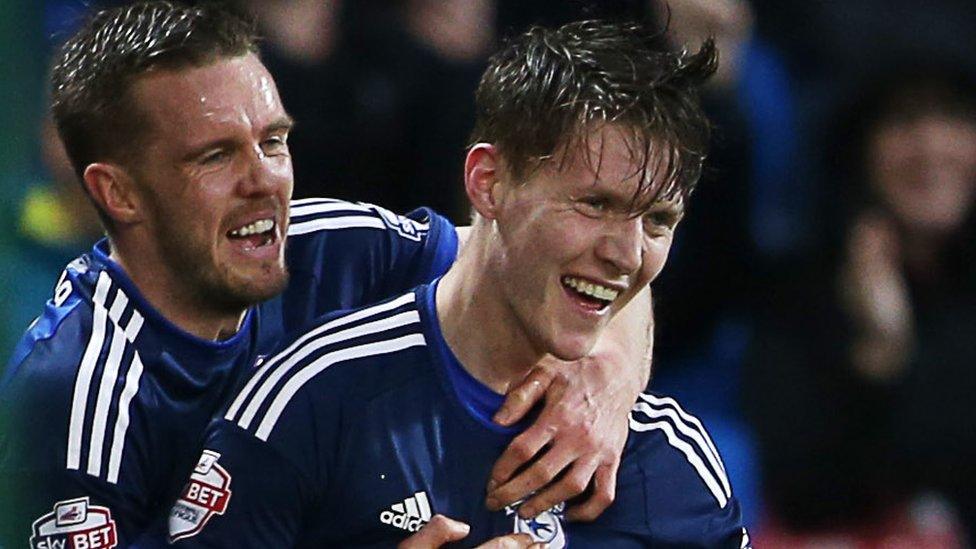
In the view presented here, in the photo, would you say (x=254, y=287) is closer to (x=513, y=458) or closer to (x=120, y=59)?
(x=120, y=59)

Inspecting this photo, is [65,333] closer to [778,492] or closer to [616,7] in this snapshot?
[616,7]

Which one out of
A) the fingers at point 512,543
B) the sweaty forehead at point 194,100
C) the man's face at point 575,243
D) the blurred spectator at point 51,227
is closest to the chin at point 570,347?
the man's face at point 575,243

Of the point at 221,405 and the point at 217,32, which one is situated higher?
the point at 217,32

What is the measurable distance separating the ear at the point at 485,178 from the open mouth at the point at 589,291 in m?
0.14

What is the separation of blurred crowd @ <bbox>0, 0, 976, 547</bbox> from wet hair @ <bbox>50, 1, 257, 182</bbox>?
117 centimetres

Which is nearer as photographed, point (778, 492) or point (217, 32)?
point (217, 32)

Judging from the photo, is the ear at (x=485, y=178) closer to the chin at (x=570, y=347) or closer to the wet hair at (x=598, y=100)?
the wet hair at (x=598, y=100)

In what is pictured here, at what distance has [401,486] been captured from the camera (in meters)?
2.20

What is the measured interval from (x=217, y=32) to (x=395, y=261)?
46cm

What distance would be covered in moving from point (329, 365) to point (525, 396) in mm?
264

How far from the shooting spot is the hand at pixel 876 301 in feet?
12.6

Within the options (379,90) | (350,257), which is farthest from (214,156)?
(379,90)

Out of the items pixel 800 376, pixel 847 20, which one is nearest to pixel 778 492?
pixel 800 376

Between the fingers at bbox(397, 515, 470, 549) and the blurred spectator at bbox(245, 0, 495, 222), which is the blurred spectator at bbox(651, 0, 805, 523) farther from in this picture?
the fingers at bbox(397, 515, 470, 549)
